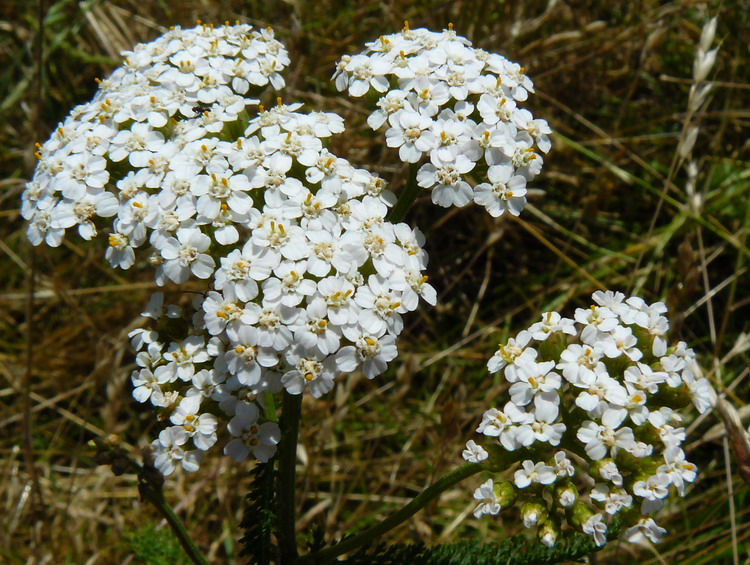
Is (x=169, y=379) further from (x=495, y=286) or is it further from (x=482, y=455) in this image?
(x=495, y=286)

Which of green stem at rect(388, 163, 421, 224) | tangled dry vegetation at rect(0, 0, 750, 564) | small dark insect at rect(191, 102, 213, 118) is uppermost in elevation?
small dark insect at rect(191, 102, 213, 118)

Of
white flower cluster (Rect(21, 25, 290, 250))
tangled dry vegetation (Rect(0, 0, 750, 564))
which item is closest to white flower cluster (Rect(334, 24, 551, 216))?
white flower cluster (Rect(21, 25, 290, 250))

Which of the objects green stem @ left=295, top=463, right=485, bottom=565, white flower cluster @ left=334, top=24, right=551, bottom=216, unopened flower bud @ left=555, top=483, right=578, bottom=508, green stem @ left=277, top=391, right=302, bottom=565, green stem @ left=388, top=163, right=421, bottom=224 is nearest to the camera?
unopened flower bud @ left=555, top=483, right=578, bottom=508

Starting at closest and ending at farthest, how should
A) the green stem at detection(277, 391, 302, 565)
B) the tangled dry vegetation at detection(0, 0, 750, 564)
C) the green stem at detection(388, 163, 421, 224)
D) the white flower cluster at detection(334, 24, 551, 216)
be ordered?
the green stem at detection(277, 391, 302, 565), the white flower cluster at detection(334, 24, 551, 216), the green stem at detection(388, 163, 421, 224), the tangled dry vegetation at detection(0, 0, 750, 564)

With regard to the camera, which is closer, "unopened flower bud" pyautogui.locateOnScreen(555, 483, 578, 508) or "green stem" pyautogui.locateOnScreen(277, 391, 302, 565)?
"unopened flower bud" pyautogui.locateOnScreen(555, 483, 578, 508)

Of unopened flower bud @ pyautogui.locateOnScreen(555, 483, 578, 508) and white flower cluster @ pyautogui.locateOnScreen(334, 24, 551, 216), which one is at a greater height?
white flower cluster @ pyautogui.locateOnScreen(334, 24, 551, 216)

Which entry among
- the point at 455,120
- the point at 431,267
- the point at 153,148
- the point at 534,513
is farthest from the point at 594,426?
the point at 431,267

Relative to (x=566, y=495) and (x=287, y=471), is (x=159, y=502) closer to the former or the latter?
(x=287, y=471)

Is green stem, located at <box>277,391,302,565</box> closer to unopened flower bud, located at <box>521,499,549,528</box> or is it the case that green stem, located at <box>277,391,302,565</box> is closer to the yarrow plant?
the yarrow plant
